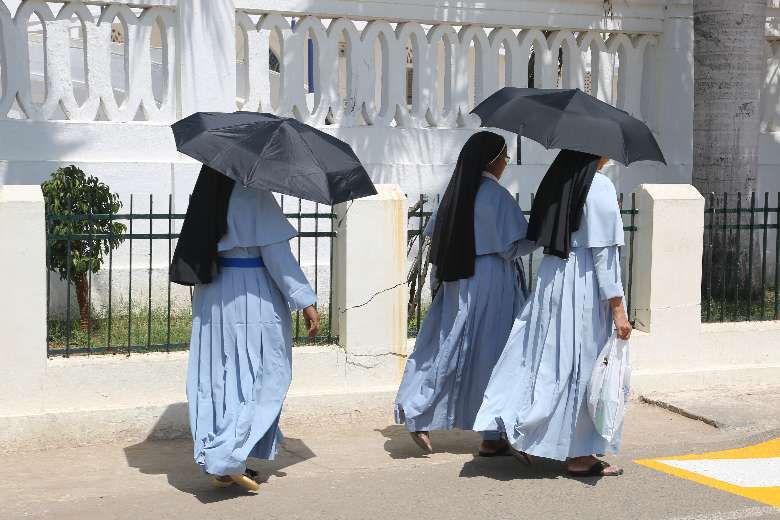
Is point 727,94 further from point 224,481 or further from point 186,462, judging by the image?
point 224,481

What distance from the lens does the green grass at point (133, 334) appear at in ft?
24.4

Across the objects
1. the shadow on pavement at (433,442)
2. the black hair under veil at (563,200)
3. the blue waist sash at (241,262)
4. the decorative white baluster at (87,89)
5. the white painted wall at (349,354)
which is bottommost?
the shadow on pavement at (433,442)

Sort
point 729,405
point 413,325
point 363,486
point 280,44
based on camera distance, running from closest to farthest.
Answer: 1. point 363,486
2. point 729,405
3. point 413,325
4. point 280,44

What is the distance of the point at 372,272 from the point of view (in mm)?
7730

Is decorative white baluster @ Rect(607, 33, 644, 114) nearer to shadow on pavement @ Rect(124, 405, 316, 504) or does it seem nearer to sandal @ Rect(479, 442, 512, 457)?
sandal @ Rect(479, 442, 512, 457)

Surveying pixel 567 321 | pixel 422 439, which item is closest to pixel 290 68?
pixel 422 439

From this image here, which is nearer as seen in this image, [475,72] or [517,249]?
[517,249]

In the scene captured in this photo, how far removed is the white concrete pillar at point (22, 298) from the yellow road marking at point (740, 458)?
3431mm

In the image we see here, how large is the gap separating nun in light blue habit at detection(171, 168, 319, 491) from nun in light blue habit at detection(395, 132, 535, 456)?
3.02 ft

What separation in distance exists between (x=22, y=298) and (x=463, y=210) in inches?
98.3

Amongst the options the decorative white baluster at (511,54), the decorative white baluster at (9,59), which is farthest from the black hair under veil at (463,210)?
the decorative white baluster at (511,54)

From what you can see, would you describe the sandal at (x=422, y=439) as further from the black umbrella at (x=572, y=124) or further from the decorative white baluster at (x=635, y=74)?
the decorative white baluster at (x=635, y=74)

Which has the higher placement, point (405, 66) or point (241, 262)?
point (405, 66)

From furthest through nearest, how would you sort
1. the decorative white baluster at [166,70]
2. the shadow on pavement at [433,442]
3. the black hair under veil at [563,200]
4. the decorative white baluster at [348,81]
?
1. the decorative white baluster at [348,81]
2. the decorative white baluster at [166,70]
3. the shadow on pavement at [433,442]
4. the black hair under veil at [563,200]
